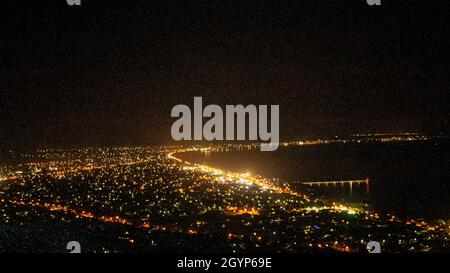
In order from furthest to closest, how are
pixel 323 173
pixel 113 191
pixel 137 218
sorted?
pixel 323 173 < pixel 113 191 < pixel 137 218

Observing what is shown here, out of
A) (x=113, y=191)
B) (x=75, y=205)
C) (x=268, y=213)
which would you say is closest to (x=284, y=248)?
(x=268, y=213)

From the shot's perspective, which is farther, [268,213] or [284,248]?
[268,213]
